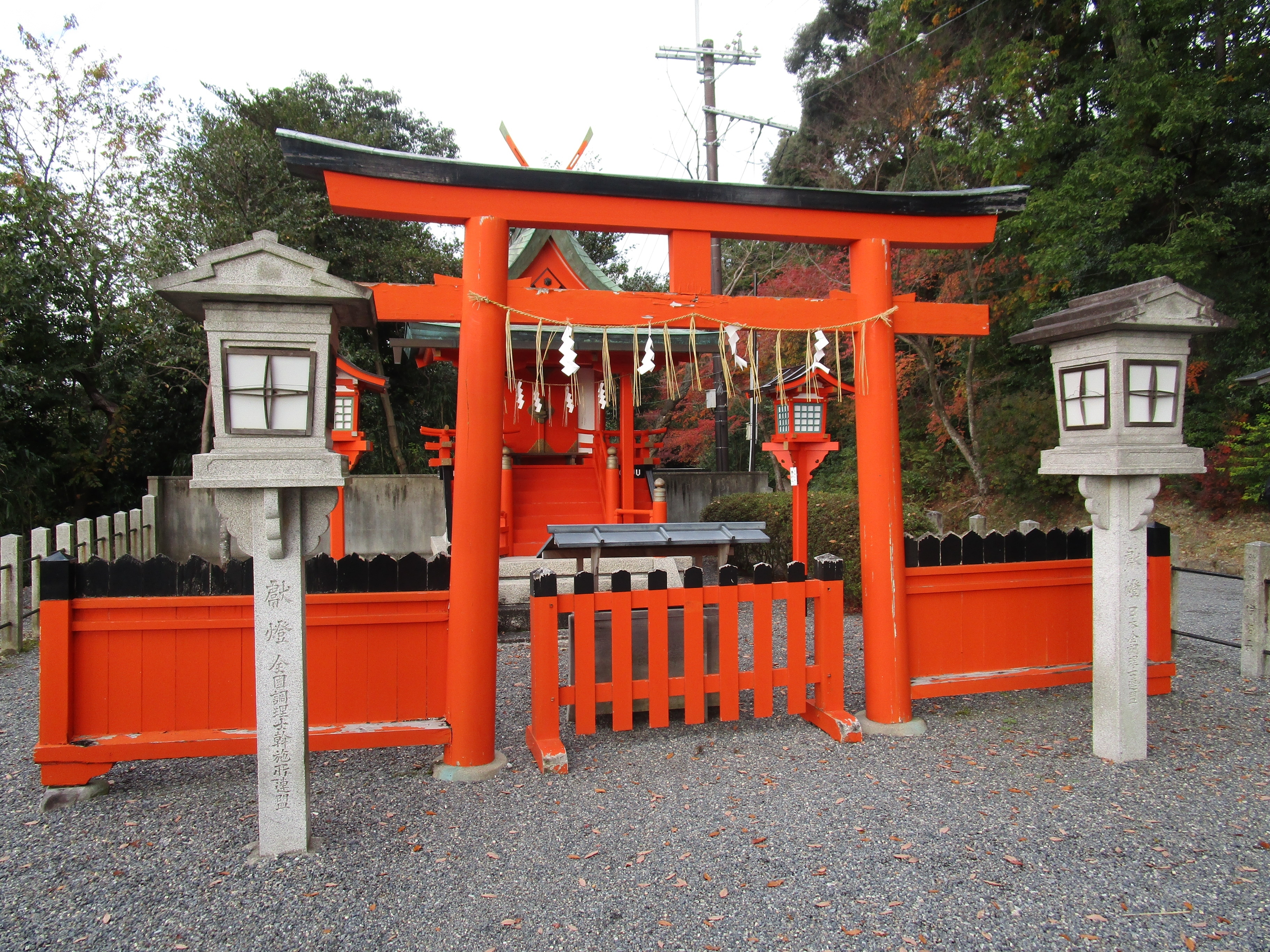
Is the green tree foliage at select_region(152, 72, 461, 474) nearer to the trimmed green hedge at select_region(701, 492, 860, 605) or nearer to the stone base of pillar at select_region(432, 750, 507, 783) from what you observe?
the trimmed green hedge at select_region(701, 492, 860, 605)

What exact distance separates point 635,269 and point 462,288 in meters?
19.6

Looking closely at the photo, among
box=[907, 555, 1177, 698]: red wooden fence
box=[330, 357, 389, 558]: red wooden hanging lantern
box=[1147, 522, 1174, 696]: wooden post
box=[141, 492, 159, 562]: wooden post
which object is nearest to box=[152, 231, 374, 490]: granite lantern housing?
box=[907, 555, 1177, 698]: red wooden fence

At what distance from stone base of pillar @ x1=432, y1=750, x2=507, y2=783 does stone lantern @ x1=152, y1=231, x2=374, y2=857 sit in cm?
81

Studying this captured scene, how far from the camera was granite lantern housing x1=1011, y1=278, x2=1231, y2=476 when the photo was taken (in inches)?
143

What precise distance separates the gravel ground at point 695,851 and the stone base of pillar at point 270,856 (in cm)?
5

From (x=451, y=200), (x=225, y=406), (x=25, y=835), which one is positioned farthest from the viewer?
(x=451, y=200)

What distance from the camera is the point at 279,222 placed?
13.2 meters

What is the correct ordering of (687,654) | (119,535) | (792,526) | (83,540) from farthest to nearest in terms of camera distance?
(792,526)
(119,535)
(83,540)
(687,654)

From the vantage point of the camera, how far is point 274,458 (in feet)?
9.68

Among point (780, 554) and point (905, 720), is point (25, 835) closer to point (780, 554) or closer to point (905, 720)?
point (905, 720)

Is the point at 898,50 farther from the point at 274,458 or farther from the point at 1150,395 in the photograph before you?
the point at 274,458

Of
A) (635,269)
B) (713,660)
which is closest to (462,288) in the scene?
(713,660)

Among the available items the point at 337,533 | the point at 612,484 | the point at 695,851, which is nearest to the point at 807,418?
the point at 612,484

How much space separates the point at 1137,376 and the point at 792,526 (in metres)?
5.93
